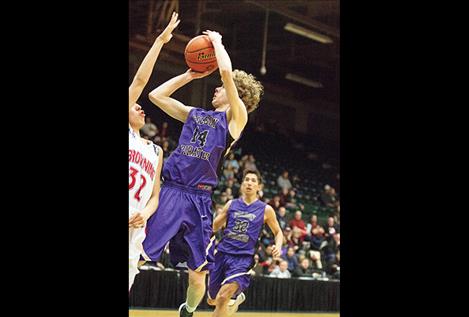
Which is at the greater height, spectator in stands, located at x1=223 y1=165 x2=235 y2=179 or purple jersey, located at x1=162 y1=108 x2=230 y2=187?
spectator in stands, located at x1=223 y1=165 x2=235 y2=179

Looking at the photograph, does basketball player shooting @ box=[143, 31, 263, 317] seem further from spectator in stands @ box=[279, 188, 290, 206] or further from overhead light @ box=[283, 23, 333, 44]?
overhead light @ box=[283, 23, 333, 44]

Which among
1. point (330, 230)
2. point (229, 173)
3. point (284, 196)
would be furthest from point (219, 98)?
point (284, 196)

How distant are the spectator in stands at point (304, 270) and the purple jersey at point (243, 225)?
6463 millimetres

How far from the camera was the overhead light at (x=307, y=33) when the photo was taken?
17016mm

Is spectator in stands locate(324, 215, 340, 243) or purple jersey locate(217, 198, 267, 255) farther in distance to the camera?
spectator in stands locate(324, 215, 340, 243)

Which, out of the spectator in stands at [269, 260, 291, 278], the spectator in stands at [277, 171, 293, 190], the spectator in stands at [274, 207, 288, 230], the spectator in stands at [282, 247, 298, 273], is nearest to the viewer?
the spectator in stands at [269, 260, 291, 278]

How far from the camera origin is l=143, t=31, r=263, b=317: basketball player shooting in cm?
495

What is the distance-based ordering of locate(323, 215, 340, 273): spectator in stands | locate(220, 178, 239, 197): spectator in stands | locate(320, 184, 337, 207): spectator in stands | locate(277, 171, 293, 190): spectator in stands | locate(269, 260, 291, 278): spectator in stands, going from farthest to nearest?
1. locate(320, 184, 337, 207): spectator in stands
2. locate(277, 171, 293, 190): spectator in stands
3. locate(323, 215, 340, 273): spectator in stands
4. locate(269, 260, 291, 278): spectator in stands
5. locate(220, 178, 239, 197): spectator in stands

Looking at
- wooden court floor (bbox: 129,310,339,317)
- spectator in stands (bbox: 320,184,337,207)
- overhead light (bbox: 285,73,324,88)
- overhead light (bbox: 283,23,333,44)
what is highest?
overhead light (bbox: 283,23,333,44)

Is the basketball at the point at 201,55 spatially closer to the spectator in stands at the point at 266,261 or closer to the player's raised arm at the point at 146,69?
the player's raised arm at the point at 146,69

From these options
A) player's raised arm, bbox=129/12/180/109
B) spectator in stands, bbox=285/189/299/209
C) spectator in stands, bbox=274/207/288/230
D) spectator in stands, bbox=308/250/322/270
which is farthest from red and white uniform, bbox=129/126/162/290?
spectator in stands, bbox=285/189/299/209
